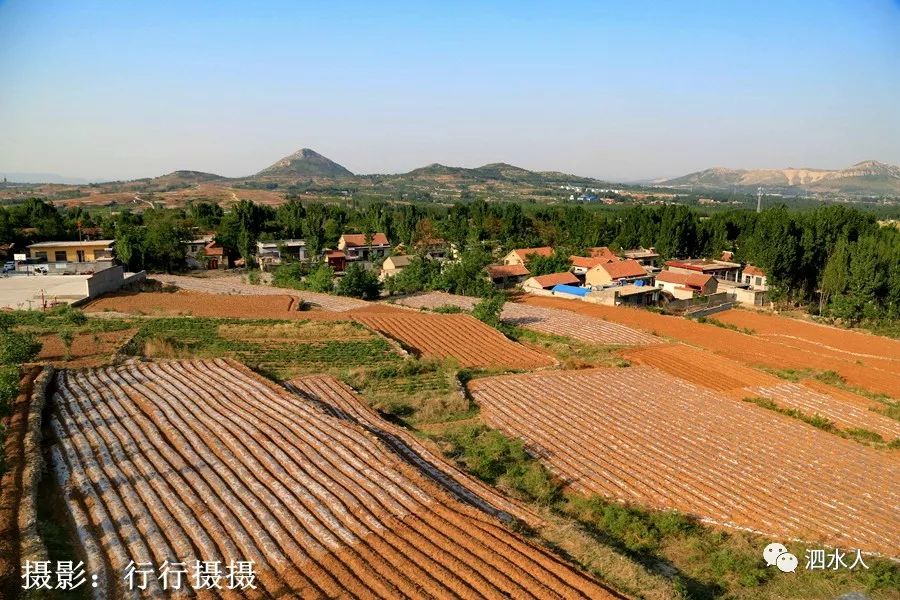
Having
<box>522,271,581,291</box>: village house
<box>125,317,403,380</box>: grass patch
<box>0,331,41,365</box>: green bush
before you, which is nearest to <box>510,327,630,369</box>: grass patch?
<box>125,317,403,380</box>: grass patch

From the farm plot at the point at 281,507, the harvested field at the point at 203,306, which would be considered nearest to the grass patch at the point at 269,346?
the harvested field at the point at 203,306

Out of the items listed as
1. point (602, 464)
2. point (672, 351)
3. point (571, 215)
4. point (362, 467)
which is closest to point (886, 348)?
point (672, 351)

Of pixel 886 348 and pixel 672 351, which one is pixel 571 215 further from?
pixel 672 351

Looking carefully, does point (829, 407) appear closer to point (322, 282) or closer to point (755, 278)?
point (322, 282)

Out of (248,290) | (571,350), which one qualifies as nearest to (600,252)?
(248,290)

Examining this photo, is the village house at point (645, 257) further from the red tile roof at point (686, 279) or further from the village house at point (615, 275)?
the red tile roof at point (686, 279)

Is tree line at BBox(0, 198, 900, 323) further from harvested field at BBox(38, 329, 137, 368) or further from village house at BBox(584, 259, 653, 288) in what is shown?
harvested field at BBox(38, 329, 137, 368)

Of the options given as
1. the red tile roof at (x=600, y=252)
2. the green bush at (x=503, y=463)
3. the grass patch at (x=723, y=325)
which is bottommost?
the grass patch at (x=723, y=325)
